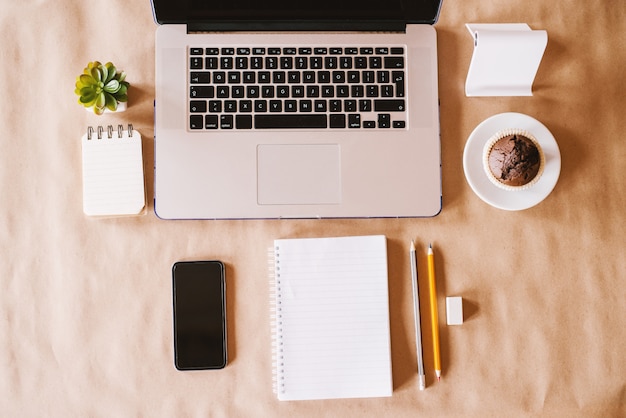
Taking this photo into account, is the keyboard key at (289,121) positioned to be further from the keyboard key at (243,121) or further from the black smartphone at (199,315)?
the black smartphone at (199,315)

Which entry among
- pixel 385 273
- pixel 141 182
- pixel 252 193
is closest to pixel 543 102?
pixel 385 273

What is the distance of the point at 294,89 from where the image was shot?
752 mm

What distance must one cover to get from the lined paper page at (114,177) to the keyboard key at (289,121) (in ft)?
0.61

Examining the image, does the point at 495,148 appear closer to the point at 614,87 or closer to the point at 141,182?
the point at 614,87

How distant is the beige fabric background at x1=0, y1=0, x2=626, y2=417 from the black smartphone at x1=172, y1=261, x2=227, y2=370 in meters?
0.02

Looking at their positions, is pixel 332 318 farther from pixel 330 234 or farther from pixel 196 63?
pixel 196 63

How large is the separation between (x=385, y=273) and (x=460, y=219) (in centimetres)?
14

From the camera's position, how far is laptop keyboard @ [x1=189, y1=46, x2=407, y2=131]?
75cm

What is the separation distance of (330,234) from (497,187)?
0.25 meters

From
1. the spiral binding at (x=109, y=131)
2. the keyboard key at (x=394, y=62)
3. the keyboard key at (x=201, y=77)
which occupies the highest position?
the keyboard key at (x=394, y=62)

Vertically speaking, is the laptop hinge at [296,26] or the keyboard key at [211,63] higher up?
the laptop hinge at [296,26]

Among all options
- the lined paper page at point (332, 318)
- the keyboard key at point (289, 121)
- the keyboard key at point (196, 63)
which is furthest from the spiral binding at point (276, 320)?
the keyboard key at point (196, 63)

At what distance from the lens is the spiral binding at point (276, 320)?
0.75 metres

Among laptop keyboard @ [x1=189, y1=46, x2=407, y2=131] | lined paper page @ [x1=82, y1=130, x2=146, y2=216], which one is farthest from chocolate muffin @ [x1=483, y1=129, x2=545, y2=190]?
lined paper page @ [x1=82, y1=130, x2=146, y2=216]
